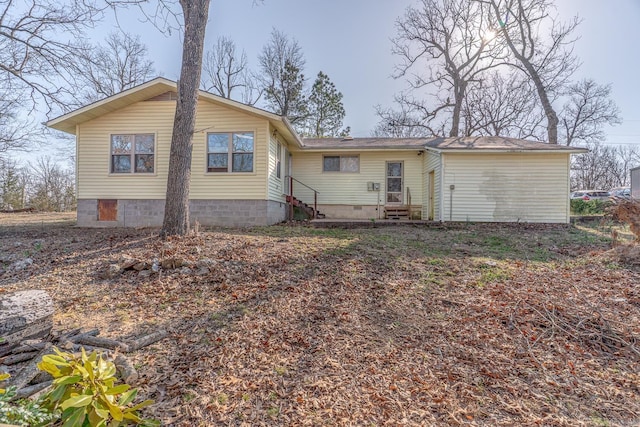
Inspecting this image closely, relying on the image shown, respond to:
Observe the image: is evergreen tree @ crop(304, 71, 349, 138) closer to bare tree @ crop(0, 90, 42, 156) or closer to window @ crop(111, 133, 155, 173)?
window @ crop(111, 133, 155, 173)

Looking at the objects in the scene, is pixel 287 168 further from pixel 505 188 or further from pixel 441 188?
pixel 505 188

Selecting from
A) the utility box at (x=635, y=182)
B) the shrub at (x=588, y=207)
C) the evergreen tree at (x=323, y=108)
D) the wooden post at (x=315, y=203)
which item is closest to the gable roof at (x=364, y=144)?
the wooden post at (x=315, y=203)

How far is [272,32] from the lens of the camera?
73.9 feet

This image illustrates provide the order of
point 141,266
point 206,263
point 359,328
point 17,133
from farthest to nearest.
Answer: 1. point 17,133
2. point 206,263
3. point 141,266
4. point 359,328

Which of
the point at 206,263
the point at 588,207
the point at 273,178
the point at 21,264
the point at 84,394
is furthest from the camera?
the point at 588,207

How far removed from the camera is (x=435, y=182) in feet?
36.8

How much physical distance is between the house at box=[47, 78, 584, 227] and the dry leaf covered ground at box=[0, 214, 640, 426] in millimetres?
4133

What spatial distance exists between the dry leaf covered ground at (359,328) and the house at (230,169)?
13.6 ft

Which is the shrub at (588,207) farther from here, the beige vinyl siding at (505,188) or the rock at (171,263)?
the rock at (171,263)

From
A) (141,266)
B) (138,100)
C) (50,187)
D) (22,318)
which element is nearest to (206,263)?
(141,266)

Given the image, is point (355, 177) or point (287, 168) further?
point (355, 177)

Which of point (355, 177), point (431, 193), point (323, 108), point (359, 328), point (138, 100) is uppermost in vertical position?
point (323, 108)

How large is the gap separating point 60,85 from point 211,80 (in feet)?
47.1

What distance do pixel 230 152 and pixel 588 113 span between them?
2934 cm
